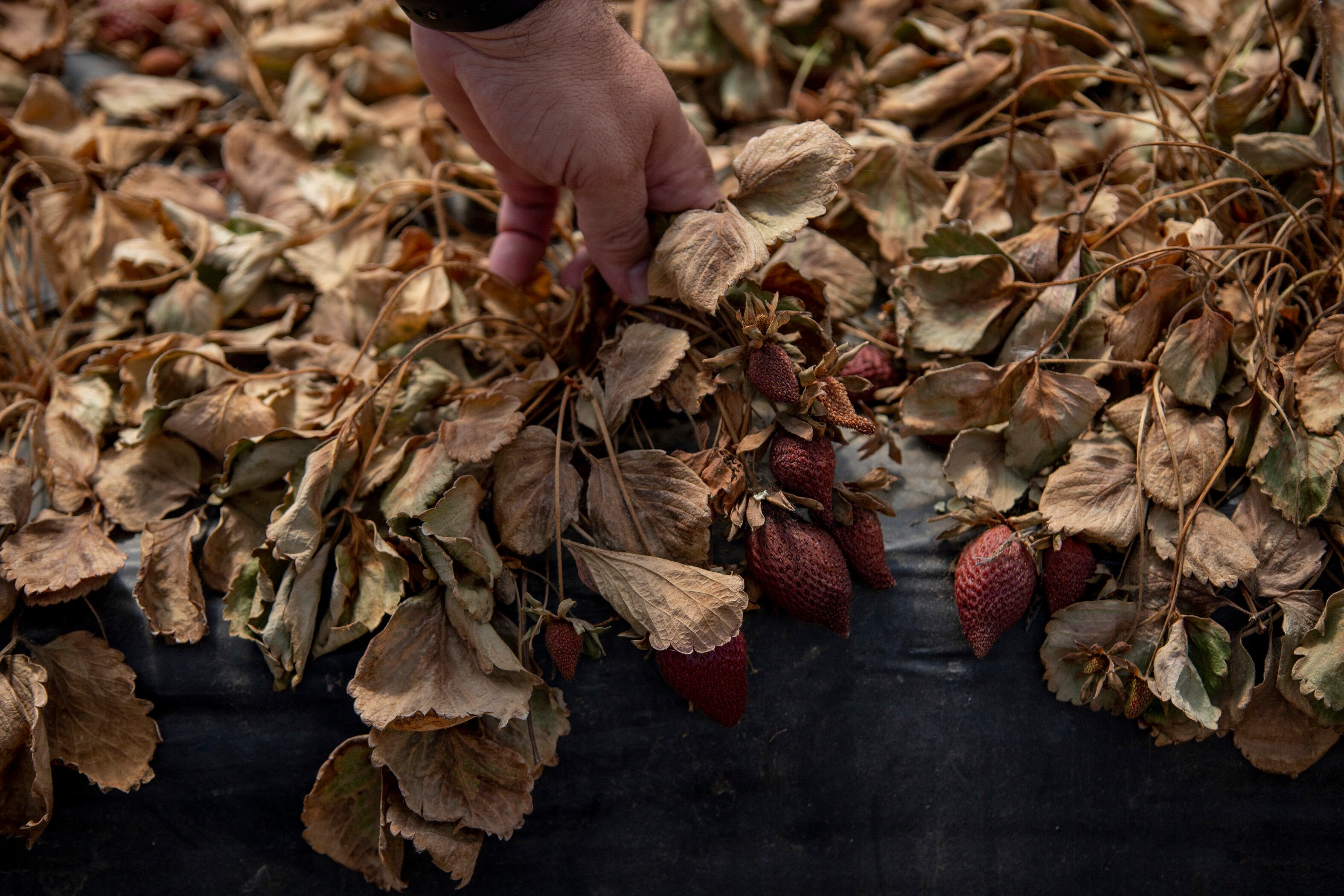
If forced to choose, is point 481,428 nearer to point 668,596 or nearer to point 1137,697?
point 668,596

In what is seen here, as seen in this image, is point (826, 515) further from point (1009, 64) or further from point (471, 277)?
point (1009, 64)

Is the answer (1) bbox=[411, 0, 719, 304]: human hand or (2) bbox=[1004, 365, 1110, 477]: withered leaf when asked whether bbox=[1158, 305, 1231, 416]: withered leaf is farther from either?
(1) bbox=[411, 0, 719, 304]: human hand

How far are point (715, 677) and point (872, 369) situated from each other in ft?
1.19

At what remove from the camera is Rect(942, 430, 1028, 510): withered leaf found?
841 mm

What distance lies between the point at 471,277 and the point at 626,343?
29 cm

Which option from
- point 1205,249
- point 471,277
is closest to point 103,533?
point 471,277

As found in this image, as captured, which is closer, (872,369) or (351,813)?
(351,813)

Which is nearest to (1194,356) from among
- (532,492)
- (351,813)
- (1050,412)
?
(1050,412)

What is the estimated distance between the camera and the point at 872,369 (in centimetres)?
93

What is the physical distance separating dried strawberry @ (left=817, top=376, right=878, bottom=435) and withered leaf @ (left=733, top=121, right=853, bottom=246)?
13 cm

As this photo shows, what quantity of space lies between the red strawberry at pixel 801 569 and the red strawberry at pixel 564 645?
0.17m

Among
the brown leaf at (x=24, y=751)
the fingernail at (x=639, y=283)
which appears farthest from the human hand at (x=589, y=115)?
the brown leaf at (x=24, y=751)

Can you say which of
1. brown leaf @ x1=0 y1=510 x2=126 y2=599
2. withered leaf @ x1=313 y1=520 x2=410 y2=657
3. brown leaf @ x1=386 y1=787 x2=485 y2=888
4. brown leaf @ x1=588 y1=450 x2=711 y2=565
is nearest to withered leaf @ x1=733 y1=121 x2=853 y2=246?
brown leaf @ x1=588 y1=450 x2=711 y2=565

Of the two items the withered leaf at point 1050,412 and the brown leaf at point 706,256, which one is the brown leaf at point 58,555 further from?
the withered leaf at point 1050,412
